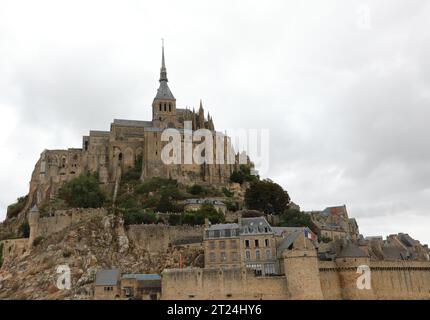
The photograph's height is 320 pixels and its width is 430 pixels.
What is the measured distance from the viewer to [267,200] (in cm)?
7306

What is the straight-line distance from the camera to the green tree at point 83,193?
72.7m

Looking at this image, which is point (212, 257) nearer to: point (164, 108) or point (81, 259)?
point (81, 259)

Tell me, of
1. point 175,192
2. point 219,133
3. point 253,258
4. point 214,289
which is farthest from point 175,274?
point 219,133

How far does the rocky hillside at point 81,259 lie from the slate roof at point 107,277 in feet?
5.88

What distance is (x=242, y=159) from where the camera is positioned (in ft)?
305

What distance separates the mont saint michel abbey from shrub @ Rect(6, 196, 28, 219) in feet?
7.22

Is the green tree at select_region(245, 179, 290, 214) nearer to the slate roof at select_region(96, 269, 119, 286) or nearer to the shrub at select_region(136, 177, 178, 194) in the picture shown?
the shrub at select_region(136, 177, 178, 194)

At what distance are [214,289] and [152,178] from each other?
122 ft

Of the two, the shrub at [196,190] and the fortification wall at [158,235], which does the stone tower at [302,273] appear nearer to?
the fortification wall at [158,235]

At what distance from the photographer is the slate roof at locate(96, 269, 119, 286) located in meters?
48.2

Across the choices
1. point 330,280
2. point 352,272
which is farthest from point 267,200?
→ point 352,272

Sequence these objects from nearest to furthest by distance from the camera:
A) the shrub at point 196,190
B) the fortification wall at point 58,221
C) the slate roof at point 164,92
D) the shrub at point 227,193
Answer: the fortification wall at point 58,221, the shrub at point 196,190, the shrub at point 227,193, the slate roof at point 164,92

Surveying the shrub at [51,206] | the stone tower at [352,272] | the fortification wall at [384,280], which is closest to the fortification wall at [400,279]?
the fortification wall at [384,280]

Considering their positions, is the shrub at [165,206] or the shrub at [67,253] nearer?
the shrub at [67,253]
